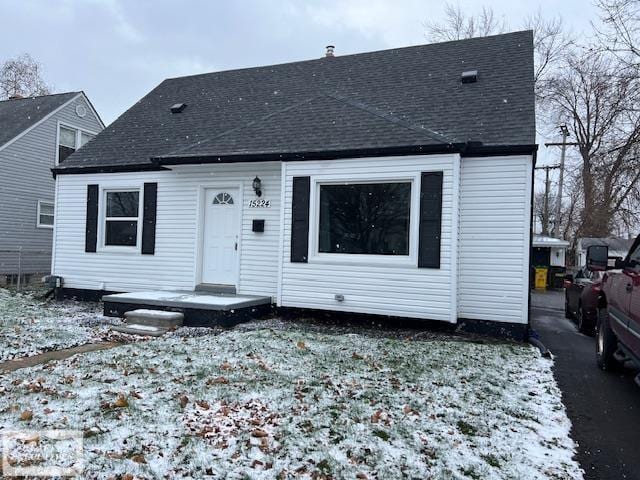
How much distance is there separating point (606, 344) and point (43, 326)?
805 centimetres

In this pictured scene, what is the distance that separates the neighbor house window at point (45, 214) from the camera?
17.2 m

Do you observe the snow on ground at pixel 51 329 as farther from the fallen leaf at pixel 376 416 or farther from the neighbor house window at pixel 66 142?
the neighbor house window at pixel 66 142

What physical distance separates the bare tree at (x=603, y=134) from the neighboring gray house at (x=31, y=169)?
18.6 meters

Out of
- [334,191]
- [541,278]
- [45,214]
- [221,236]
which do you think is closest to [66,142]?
[45,214]

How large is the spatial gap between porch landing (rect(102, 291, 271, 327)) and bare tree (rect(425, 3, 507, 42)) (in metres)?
22.4

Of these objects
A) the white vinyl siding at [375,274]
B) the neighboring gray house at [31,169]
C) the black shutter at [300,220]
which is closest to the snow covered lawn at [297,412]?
the white vinyl siding at [375,274]

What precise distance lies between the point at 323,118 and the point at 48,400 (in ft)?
22.3

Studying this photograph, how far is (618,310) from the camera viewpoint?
201 inches

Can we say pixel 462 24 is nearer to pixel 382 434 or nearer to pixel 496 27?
pixel 496 27

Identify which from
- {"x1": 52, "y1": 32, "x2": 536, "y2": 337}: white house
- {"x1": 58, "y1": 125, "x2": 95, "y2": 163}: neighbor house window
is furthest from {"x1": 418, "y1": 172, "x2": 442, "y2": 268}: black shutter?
{"x1": 58, "y1": 125, "x2": 95, "y2": 163}: neighbor house window

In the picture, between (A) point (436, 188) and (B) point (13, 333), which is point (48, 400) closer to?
(B) point (13, 333)

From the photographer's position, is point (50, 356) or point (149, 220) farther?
point (149, 220)

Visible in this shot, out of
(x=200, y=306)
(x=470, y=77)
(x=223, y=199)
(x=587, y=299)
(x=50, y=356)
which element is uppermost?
(x=470, y=77)

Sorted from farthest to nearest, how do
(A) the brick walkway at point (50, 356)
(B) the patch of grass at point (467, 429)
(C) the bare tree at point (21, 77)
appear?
(C) the bare tree at point (21, 77), (A) the brick walkway at point (50, 356), (B) the patch of grass at point (467, 429)
